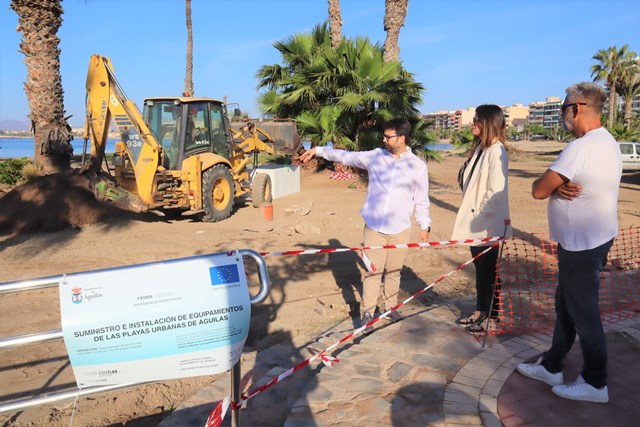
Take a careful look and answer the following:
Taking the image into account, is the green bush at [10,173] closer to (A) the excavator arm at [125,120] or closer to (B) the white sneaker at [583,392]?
(A) the excavator arm at [125,120]

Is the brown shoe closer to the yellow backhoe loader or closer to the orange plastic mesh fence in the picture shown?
the orange plastic mesh fence

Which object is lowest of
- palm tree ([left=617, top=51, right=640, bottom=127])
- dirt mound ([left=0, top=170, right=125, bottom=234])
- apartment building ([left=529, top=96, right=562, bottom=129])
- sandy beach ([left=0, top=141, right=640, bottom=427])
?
sandy beach ([left=0, top=141, right=640, bottom=427])

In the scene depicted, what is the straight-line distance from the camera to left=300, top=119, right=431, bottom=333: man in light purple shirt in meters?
4.15

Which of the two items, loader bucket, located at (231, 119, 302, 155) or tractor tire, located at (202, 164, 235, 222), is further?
loader bucket, located at (231, 119, 302, 155)

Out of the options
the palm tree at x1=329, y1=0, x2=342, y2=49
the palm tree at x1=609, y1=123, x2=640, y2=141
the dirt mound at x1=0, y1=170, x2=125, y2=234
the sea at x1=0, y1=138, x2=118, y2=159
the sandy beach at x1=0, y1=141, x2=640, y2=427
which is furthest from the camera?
the palm tree at x1=609, y1=123, x2=640, y2=141

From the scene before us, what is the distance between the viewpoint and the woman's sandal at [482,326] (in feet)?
13.4

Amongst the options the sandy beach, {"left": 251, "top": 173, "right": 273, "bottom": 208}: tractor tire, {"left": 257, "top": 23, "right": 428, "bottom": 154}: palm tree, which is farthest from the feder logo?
{"left": 257, "top": 23, "right": 428, "bottom": 154}: palm tree

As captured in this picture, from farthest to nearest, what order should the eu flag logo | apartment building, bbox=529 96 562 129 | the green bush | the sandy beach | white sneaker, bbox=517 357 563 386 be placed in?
apartment building, bbox=529 96 562 129 → the green bush → the sandy beach → white sneaker, bbox=517 357 563 386 → the eu flag logo

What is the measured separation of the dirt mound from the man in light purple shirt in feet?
23.4

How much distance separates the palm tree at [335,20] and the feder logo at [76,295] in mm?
16312

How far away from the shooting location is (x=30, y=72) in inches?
444

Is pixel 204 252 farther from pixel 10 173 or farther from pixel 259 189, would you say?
pixel 10 173

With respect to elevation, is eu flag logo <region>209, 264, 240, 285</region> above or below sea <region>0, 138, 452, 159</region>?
below

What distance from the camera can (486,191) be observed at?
12.5 ft
